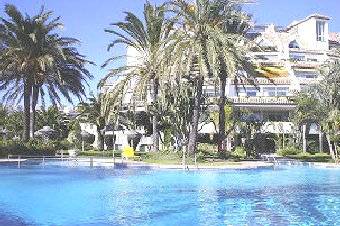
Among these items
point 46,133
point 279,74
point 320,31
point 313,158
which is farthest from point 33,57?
point 320,31

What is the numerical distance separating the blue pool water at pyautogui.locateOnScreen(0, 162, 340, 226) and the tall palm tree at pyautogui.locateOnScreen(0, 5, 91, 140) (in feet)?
64.4

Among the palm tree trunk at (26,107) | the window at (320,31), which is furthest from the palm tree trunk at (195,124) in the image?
the window at (320,31)

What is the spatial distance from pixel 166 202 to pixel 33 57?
2809 centimetres

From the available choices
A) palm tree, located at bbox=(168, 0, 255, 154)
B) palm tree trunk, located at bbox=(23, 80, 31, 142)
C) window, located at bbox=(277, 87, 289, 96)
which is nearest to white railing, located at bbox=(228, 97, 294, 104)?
window, located at bbox=(277, 87, 289, 96)

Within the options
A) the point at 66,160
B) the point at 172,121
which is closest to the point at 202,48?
the point at 172,121

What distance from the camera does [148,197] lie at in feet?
49.4

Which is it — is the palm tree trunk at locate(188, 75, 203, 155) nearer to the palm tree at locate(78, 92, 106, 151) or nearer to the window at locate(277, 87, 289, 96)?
the palm tree at locate(78, 92, 106, 151)

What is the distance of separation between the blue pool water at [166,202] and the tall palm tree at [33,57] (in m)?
19.6

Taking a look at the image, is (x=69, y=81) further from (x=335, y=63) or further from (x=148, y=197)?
(x=148, y=197)

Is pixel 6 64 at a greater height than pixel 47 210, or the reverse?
pixel 6 64

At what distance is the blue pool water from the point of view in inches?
440

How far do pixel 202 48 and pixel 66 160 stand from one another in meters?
12.5

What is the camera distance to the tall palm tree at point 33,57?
37.8 metres

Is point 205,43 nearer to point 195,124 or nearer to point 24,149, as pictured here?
point 195,124
